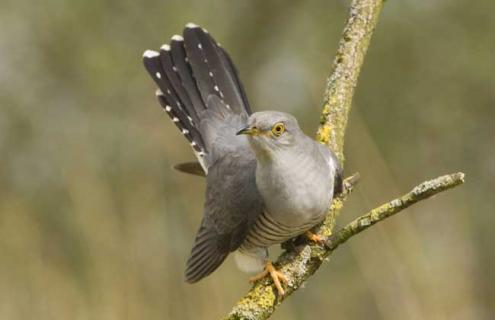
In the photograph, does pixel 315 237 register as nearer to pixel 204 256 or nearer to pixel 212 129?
pixel 204 256

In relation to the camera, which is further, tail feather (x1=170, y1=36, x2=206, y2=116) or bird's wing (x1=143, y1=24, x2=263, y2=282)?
tail feather (x1=170, y1=36, x2=206, y2=116)

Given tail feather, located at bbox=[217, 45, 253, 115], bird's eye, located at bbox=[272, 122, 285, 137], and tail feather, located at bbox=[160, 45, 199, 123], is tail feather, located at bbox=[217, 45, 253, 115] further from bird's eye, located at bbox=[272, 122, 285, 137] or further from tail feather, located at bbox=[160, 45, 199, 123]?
bird's eye, located at bbox=[272, 122, 285, 137]

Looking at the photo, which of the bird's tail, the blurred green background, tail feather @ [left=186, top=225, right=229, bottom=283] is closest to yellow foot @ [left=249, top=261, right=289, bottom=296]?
tail feather @ [left=186, top=225, right=229, bottom=283]

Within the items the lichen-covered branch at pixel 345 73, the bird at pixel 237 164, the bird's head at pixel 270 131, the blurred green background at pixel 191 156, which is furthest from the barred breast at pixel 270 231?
the blurred green background at pixel 191 156

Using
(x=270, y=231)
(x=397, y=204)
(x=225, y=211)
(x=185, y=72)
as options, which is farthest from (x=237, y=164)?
(x=397, y=204)

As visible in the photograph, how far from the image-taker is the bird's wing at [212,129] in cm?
312

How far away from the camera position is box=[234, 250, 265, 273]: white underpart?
3162mm

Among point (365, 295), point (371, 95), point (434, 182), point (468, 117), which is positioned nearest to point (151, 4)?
point (371, 95)

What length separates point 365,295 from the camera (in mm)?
4957

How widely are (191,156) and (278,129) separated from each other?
198cm

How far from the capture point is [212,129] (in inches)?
142

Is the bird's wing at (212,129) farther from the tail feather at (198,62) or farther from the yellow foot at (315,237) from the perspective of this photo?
the yellow foot at (315,237)

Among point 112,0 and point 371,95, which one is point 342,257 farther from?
point 112,0

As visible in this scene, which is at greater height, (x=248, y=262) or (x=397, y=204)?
(x=397, y=204)
